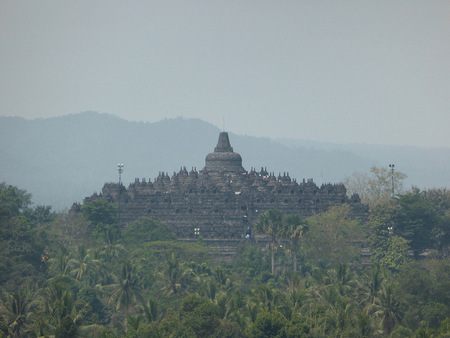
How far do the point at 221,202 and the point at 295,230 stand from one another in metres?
27.8

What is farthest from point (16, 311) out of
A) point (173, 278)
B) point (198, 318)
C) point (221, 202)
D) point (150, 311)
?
point (221, 202)

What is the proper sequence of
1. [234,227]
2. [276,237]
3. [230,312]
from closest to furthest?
[230,312] < [276,237] < [234,227]

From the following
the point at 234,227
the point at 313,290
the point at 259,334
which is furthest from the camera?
the point at 234,227

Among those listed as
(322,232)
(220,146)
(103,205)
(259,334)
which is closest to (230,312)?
(259,334)

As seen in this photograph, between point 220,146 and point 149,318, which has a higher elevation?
point 220,146

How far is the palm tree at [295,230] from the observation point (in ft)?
313

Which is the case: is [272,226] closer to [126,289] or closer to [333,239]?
[333,239]

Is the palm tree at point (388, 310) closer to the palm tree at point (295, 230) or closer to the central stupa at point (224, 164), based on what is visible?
the palm tree at point (295, 230)

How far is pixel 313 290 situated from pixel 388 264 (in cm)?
2634

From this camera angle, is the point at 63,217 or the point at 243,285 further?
the point at 63,217

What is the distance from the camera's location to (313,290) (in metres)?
73.8

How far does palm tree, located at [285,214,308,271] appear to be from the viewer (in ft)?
313

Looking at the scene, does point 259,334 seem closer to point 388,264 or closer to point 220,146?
point 388,264

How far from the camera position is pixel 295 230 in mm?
95750
